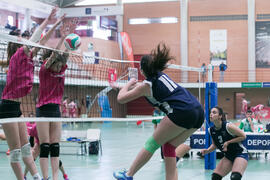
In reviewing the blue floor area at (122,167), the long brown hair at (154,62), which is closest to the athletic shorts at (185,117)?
the long brown hair at (154,62)

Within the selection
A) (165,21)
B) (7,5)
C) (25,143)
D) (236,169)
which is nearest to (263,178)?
(236,169)

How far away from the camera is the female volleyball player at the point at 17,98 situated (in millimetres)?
4660

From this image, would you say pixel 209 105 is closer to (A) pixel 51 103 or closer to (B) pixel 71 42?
(B) pixel 71 42

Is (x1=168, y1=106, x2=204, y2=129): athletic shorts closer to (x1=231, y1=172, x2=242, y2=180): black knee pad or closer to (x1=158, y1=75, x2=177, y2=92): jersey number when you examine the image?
(x1=158, y1=75, x2=177, y2=92): jersey number

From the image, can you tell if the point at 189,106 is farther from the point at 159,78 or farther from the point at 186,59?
the point at 186,59

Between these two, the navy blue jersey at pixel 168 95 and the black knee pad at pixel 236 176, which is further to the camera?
the black knee pad at pixel 236 176

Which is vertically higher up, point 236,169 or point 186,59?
point 186,59

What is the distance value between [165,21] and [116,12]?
6.02m

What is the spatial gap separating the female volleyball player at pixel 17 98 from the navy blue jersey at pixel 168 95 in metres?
1.65

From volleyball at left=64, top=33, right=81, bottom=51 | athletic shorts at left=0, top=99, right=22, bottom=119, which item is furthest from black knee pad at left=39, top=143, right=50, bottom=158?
volleyball at left=64, top=33, right=81, bottom=51

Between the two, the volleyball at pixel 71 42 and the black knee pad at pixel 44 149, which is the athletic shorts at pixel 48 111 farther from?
the volleyball at pixel 71 42

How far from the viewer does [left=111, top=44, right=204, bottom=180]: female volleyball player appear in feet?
13.1

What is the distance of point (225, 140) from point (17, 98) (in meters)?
3.14

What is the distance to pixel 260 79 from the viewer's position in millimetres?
29719
